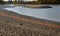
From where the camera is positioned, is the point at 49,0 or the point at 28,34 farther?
the point at 49,0

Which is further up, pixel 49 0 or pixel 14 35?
pixel 14 35

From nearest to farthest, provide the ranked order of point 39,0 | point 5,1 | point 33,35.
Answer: point 33,35 < point 39,0 < point 5,1

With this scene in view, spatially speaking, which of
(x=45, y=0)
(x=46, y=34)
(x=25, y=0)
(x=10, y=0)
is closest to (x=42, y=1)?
(x=45, y=0)

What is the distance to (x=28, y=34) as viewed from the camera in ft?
19.0

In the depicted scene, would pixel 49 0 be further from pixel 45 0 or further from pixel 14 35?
pixel 14 35

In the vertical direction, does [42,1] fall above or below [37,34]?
below

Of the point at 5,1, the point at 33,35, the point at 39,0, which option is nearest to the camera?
the point at 33,35

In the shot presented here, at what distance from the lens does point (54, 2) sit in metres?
31.4

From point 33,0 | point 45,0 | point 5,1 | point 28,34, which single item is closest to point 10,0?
point 5,1

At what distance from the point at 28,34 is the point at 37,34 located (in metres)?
0.29

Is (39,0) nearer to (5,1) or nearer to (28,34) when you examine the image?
(5,1)

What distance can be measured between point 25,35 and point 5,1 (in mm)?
27949

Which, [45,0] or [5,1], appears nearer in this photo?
[45,0]

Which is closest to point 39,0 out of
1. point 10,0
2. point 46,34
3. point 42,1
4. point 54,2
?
point 42,1
